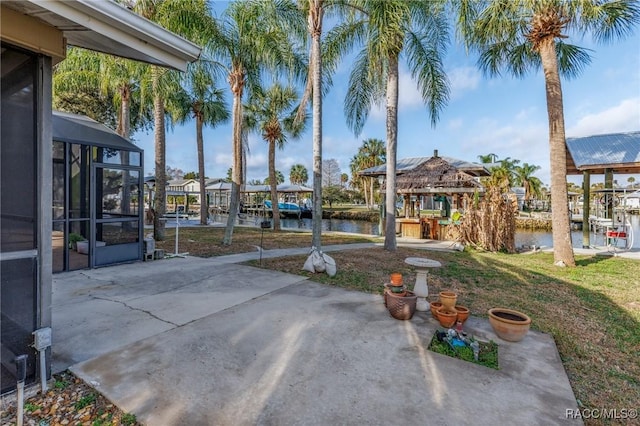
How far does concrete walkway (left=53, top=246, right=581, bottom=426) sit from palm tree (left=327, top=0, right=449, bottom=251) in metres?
5.93

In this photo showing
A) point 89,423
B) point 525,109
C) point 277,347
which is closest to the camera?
point 89,423

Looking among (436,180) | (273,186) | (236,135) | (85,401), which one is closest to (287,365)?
(85,401)

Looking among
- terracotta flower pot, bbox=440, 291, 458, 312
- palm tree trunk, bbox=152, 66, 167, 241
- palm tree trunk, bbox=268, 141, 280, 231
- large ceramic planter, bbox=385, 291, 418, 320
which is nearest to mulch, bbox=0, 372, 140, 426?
large ceramic planter, bbox=385, 291, 418, 320

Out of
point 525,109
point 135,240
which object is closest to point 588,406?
point 135,240

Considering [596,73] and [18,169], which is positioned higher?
[596,73]

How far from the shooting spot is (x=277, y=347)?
128 inches

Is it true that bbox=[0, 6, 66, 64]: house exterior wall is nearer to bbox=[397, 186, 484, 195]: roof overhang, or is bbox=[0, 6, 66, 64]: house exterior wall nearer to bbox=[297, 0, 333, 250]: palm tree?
bbox=[297, 0, 333, 250]: palm tree

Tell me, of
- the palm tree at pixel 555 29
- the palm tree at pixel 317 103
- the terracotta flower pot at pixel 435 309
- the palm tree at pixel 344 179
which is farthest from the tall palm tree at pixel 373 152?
the terracotta flower pot at pixel 435 309

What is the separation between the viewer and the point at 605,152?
10.4 m

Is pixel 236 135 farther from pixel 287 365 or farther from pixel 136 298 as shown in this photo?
pixel 287 365

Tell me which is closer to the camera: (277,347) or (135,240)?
(277,347)

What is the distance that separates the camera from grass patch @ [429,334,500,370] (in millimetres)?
3073

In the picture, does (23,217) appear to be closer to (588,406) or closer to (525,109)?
(588,406)

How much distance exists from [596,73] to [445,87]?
584 cm
